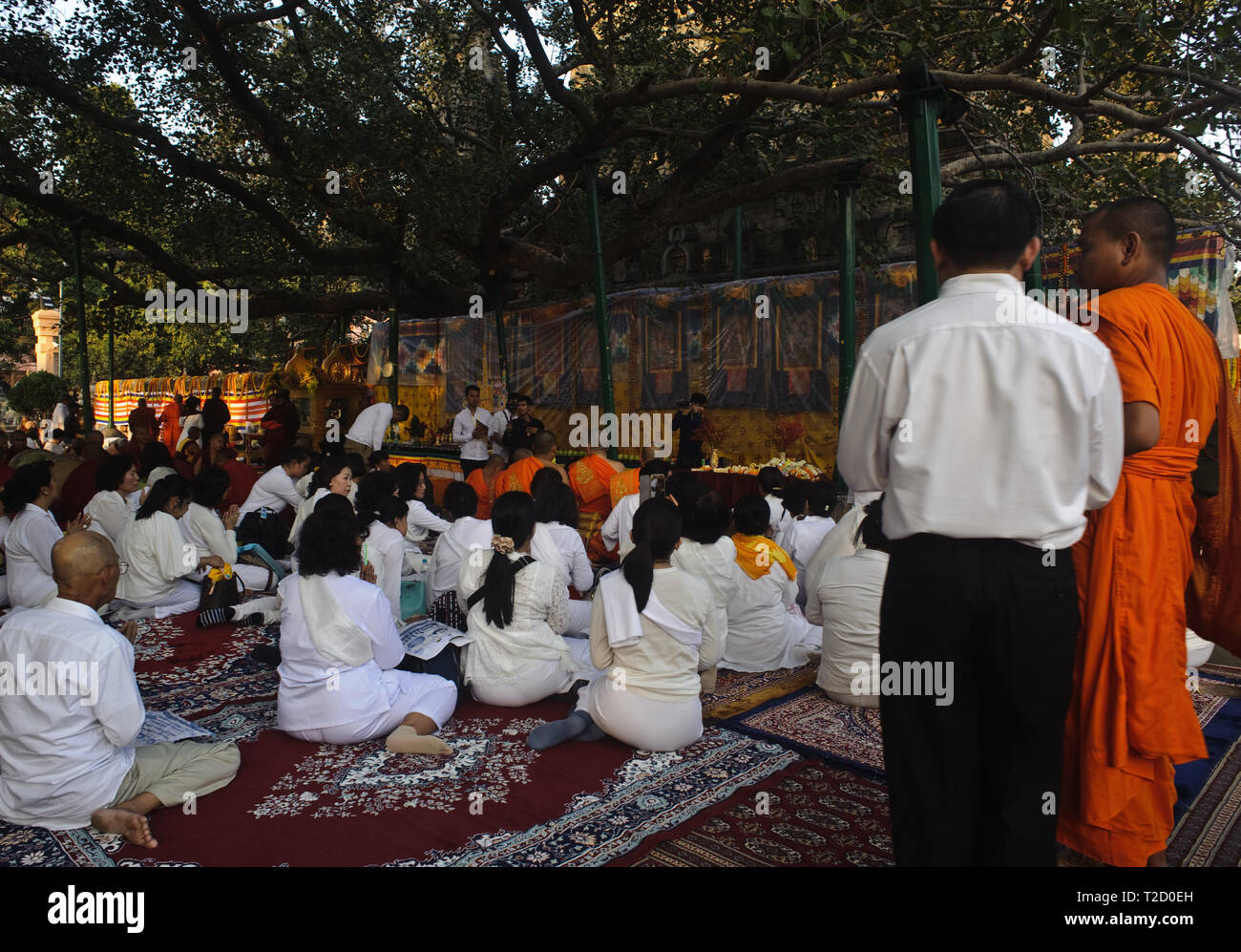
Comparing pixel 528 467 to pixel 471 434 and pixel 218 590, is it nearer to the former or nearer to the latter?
pixel 218 590

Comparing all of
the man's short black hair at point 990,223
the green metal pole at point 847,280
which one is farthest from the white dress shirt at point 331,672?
the green metal pole at point 847,280

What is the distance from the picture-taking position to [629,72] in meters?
10.4

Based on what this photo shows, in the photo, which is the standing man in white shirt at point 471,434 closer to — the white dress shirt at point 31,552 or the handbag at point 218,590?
the handbag at point 218,590

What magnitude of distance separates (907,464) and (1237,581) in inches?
62.5

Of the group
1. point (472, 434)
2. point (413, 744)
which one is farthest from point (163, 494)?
point (472, 434)

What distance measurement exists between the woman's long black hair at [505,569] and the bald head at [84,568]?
5.94 ft

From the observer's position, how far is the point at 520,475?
313 inches

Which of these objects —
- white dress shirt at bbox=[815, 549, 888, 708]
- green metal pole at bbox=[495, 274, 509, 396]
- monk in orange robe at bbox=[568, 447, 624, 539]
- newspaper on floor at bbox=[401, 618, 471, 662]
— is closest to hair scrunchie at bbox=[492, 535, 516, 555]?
newspaper on floor at bbox=[401, 618, 471, 662]

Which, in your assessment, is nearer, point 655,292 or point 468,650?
point 468,650

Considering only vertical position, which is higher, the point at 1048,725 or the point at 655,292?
the point at 655,292

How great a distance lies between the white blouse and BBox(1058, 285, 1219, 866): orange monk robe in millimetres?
2648

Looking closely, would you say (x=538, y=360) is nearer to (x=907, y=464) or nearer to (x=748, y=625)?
(x=748, y=625)

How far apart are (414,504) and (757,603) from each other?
3031 millimetres
